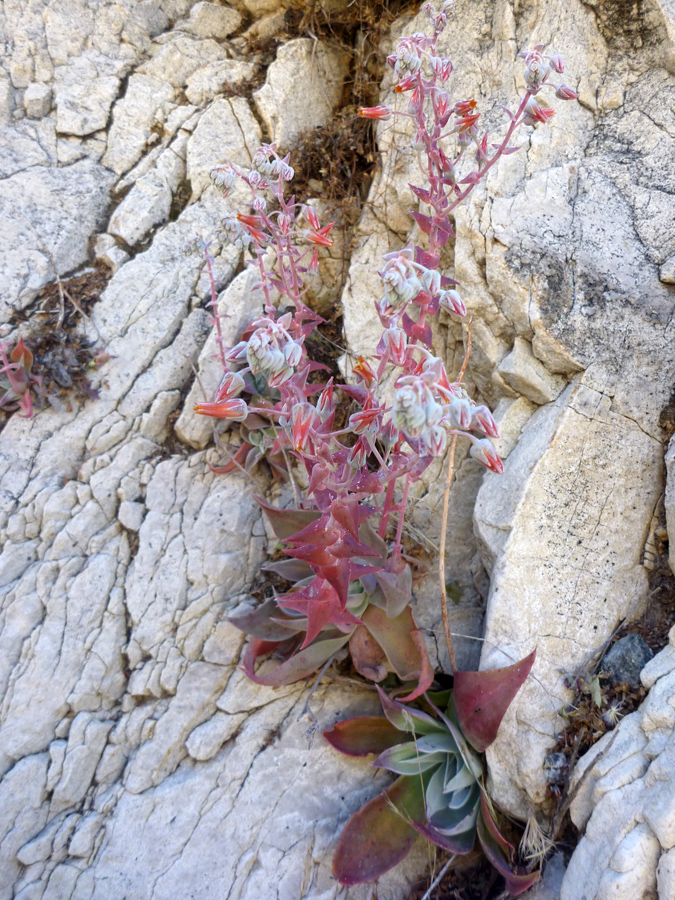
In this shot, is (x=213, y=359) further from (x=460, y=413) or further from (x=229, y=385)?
(x=460, y=413)

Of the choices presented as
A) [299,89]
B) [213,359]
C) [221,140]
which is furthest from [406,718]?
[299,89]

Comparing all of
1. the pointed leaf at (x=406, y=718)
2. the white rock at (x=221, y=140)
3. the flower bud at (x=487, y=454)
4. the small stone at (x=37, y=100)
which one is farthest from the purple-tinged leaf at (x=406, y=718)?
the small stone at (x=37, y=100)

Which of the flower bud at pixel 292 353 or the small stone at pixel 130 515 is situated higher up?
the flower bud at pixel 292 353

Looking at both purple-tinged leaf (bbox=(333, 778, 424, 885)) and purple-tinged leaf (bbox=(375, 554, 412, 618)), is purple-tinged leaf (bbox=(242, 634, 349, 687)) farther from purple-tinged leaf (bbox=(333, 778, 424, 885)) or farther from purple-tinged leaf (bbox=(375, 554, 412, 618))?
purple-tinged leaf (bbox=(333, 778, 424, 885))

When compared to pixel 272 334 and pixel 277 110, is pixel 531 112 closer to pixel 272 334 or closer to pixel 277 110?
pixel 272 334

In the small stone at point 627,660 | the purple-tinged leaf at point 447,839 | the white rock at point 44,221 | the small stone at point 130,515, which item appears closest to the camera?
the purple-tinged leaf at point 447,839

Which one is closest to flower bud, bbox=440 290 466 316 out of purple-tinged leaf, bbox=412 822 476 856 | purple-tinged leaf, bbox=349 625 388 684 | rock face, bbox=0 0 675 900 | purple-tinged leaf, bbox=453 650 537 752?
rock face, bbox=0 0 675 900

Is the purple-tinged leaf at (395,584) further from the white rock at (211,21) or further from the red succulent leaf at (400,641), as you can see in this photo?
the white rock at (211,21)

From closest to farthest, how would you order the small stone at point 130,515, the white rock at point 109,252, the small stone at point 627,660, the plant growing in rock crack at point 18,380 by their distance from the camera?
the small stone at point 627,660, the plant growing in rock crack at point 18,380, the small stone at point 130,515, the white rock at point 109,252
